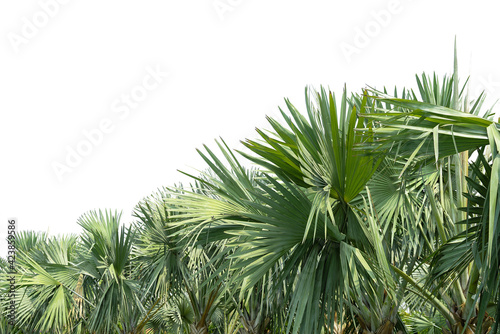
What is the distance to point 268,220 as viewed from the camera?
368 cm

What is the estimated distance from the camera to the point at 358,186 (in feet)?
12.3

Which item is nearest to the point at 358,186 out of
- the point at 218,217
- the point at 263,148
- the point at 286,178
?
the point at 286,178

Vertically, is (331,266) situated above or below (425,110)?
below

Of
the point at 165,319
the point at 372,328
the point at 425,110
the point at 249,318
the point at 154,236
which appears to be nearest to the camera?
→ the point at 425,110

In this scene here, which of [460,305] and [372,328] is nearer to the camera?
[460,305]

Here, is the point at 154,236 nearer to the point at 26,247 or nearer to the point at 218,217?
the point at 218,217

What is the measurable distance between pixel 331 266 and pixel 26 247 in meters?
13.8

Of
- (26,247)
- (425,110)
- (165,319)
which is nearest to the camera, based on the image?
(425,110)

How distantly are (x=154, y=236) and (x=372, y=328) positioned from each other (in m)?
3.52

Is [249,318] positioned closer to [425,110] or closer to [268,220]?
[268,220]

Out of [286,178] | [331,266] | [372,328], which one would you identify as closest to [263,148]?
[286,178]

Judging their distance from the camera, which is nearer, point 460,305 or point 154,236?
point 460,305

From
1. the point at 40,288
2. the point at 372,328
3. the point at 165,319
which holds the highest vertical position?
the point at 40,288

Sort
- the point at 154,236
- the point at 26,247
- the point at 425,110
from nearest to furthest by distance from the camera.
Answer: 1. the point at 425,110
2. the point at 154,236
3. the point at 26,247
